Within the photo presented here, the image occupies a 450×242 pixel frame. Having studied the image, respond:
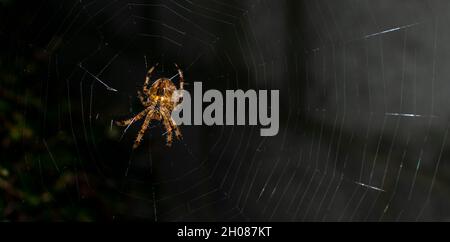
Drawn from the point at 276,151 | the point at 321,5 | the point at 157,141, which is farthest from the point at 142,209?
the point at 321,5

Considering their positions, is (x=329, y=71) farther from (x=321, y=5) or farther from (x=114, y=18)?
(x=114, y=18)

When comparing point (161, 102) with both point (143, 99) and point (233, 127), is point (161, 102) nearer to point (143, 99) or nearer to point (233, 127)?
point (143, 99)
